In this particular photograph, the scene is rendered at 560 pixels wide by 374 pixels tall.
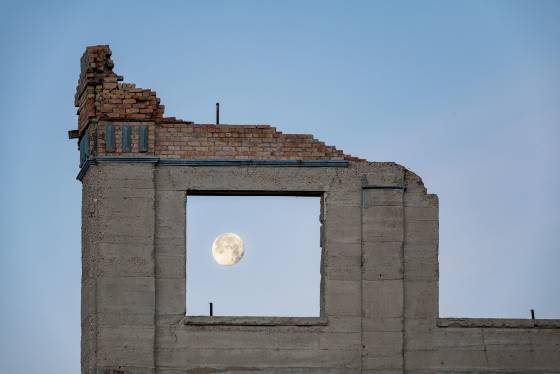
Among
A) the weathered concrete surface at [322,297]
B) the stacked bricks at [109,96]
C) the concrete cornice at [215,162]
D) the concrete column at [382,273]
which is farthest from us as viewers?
the stacked bricks at [109,96]

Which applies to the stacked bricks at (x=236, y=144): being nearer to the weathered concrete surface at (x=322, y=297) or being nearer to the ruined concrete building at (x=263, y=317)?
the ruined concrete building at (x=263, y=317)

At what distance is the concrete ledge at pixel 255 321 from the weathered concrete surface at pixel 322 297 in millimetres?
21

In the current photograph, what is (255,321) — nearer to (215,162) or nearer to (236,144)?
(215,162)

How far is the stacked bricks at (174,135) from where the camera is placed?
30250 mm

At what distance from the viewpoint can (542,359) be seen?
99.5 feet

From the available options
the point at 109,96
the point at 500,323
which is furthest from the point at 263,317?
the point at 109,96

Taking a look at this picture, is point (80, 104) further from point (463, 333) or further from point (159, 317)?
point (463, 333)

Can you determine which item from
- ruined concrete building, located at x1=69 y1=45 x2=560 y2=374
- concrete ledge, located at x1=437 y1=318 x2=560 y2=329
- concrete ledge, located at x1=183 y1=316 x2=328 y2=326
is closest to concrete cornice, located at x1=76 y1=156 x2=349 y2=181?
ruined concrete building, located at x1=69 y1=45 x2=560 y2=374

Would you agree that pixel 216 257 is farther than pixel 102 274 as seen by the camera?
Yes

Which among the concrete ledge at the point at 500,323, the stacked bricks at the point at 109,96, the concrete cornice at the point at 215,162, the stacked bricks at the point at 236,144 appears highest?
the stacked bricks at the point at 109,96

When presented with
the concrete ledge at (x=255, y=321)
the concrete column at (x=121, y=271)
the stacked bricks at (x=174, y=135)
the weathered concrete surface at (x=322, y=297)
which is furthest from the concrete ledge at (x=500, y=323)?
the concrete column at (x=121, y=271)

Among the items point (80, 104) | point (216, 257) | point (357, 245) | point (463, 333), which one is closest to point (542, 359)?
point (463, 333)

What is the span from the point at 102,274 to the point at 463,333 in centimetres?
560

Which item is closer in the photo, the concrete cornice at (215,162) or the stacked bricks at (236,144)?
the concrete cornice at (215,162)
